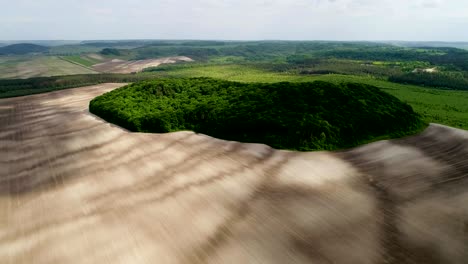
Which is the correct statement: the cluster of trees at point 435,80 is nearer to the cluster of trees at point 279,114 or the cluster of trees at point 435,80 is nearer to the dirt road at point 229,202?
the cluster of trees at point 279,114

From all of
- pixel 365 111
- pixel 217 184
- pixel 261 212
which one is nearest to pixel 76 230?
pixel 217 184

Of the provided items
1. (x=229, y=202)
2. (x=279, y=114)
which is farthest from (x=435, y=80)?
(x=229, y=202)

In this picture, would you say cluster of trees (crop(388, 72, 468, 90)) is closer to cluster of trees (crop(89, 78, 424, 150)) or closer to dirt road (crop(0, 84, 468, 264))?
cluster of trees (crop(89, 78, 424, 150))

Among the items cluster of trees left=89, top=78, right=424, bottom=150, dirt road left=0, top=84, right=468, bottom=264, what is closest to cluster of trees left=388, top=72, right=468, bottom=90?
cluster of trees left=89, top=78, right=424, bottom=150

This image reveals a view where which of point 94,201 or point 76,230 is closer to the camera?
point 76,230

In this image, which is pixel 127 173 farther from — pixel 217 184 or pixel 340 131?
pixel 340 131

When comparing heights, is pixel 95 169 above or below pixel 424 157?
below

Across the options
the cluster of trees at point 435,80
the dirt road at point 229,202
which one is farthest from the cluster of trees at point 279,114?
the cluster of trees at point 435,80
